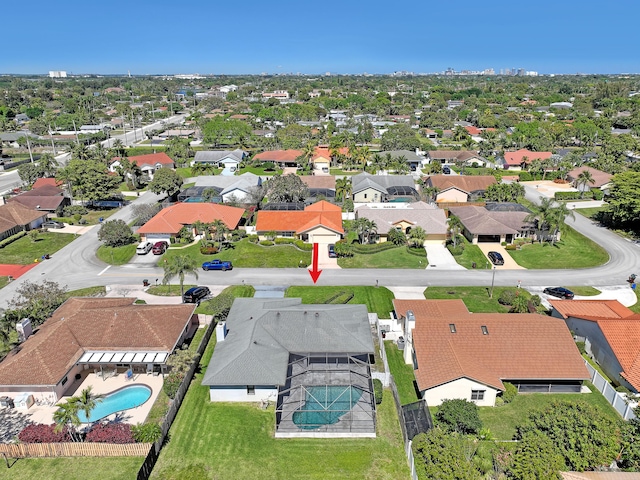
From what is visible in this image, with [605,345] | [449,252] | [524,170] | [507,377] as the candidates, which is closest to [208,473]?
[507,377]

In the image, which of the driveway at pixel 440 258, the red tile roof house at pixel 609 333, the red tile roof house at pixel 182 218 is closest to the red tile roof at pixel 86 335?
the red tile roof house at pixel 182 218

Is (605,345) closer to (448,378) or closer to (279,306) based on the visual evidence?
(448,378)

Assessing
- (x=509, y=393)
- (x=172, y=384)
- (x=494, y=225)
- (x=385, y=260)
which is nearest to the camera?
(x=509, y=393)

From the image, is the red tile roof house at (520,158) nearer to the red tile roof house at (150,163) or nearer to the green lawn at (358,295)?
the green lawn at (358,295)

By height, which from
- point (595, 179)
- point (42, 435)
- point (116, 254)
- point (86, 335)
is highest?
point (595, 179)

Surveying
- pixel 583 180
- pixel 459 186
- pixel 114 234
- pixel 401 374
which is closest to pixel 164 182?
pixel 114 234

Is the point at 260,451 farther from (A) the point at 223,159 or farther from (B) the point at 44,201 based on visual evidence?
(A) the point at 223,159

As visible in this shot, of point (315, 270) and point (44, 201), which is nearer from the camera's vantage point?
point (315, 270)
